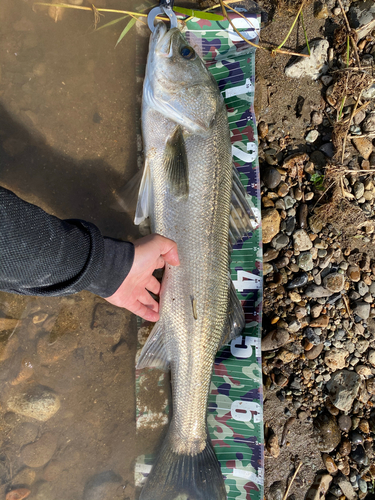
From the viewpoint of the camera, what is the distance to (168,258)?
7.60 ft

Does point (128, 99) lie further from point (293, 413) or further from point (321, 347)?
point (293, 413)

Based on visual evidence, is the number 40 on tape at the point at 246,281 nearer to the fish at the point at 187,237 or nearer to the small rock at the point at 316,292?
the fish at the point at 187,237

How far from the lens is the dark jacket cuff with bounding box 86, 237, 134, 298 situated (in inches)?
78.4

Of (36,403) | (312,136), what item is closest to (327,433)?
(36,403)

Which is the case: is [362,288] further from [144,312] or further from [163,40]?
[163,40]

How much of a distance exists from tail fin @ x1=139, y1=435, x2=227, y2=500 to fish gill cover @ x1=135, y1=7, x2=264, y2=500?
16cm

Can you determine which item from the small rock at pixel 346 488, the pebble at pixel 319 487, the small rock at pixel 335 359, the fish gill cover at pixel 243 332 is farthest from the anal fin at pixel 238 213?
the small rock at pixel 346 488

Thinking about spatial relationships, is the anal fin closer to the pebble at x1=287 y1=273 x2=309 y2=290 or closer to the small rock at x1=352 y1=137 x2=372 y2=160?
the pebble at x1=287 y1=273 x2=309 y2=290

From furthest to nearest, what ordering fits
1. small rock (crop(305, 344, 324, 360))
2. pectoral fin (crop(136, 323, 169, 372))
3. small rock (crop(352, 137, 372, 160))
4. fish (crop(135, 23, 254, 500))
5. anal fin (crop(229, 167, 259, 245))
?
small rock (crop(352, 137, 372, 160))
small rock (crop(305, 344, 324, 360))
anal fin (crop(229, 167, 259, 245))
pectoral fin (crop(136, 323, 169, 372))
fish (crop(135, 23, 254, 500))

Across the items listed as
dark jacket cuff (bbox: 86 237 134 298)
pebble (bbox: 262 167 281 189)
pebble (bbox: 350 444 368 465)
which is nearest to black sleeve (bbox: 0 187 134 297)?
dark jacket cuff (bbox: 86 237 134 298)

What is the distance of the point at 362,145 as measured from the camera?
299 centimetres

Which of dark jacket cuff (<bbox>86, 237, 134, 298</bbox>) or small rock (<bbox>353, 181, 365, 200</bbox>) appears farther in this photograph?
small rock (<bbox>353, 181, 365, 200</bbox>)

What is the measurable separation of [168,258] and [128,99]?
149 centimetres

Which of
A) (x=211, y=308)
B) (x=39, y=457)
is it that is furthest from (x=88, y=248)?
(x=39, y=457)
